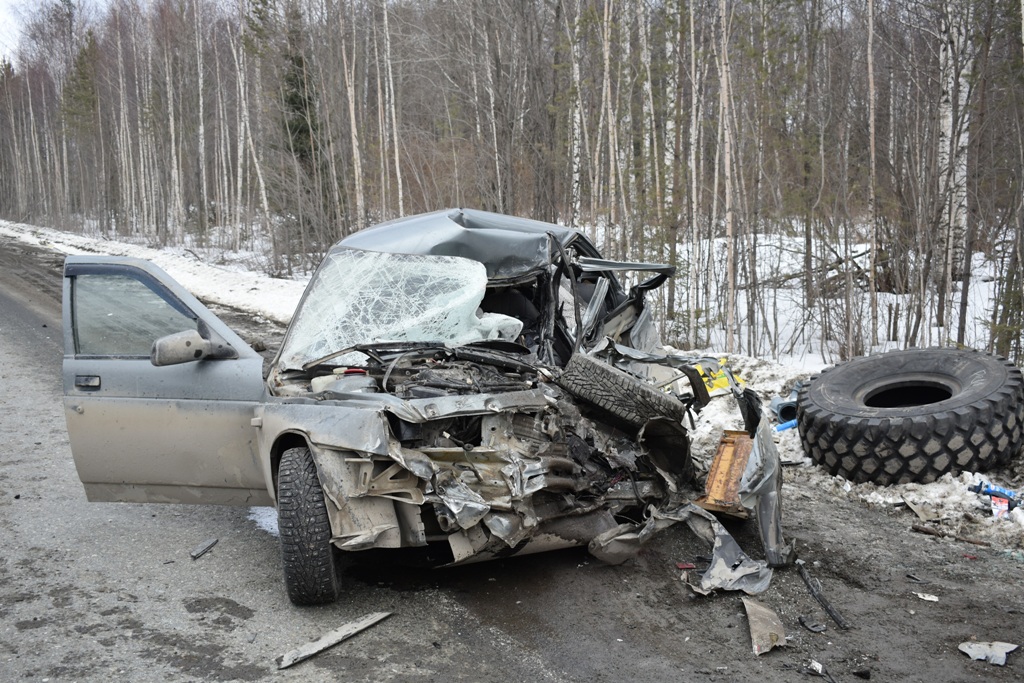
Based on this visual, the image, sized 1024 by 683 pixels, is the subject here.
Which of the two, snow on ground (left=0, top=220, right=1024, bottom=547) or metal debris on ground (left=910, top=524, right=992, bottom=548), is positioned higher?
snow on ground (left=0, top=220, right=1024, bottom=547)

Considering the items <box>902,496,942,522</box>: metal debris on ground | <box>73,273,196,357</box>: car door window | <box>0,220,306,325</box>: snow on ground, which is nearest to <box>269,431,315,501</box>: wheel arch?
<box>73,273,196,357</box>: car door window

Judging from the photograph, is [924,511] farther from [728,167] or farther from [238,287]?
[238,287]

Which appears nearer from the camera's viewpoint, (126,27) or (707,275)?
(707,275)

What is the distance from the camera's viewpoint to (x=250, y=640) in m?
3.56

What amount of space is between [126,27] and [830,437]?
39.3m

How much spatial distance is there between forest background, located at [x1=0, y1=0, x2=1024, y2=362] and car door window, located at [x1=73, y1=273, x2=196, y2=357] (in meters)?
6.44

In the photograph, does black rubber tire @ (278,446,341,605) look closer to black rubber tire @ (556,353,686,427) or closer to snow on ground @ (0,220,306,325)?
black rubber tire @ (556,353,686,427)

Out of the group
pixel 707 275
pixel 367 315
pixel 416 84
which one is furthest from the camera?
pixel 416 84

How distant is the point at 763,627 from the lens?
3580 millimetres

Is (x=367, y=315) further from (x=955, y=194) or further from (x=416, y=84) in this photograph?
(x=416, y=84)

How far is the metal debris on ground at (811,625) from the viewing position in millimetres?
3590

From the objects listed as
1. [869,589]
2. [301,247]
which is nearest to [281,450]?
[869,589]

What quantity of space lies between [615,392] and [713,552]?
949 millimetres

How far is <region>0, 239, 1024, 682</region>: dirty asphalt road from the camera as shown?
330cm
